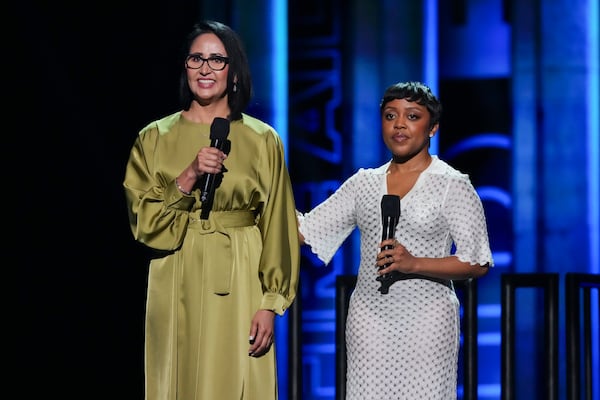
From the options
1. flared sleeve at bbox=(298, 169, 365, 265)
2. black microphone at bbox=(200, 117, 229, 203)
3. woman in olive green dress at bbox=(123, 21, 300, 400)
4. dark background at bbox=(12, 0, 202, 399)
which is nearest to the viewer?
black microphone at bbox=(200, 117, 229, 203)

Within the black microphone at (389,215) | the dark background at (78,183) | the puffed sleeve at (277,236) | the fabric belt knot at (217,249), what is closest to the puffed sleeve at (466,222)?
the black microphone at (389,215)

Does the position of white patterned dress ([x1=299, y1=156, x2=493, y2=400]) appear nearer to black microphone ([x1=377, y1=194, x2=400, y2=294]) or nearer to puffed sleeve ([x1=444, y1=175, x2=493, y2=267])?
puffed sleeve ([x1=444, y1=175, x2=493, y2=267])

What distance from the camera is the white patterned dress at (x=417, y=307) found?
277cm

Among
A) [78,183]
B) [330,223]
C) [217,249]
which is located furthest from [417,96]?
[78,183]

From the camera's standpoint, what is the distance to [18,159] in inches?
165

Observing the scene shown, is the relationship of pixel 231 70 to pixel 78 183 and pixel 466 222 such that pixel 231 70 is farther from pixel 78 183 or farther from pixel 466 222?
pixel 78 183

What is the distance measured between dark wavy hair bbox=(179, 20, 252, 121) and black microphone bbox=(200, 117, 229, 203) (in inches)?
7.3

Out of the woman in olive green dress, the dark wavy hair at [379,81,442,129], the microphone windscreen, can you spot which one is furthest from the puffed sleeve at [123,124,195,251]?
the dark wavy hair at [379,81,442,129]

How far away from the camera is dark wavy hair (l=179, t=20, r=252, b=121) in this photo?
264 centimetres

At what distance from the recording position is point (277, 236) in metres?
2.62

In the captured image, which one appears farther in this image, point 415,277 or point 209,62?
point 415,277

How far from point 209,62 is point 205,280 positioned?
0.57 meters

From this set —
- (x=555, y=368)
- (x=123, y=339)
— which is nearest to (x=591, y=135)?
(x=555, y=368)

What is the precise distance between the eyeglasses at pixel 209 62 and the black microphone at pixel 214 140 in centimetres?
19
